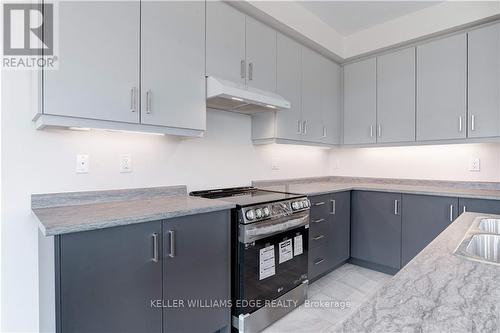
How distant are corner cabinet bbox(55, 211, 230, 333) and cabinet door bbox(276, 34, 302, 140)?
1.27 meters

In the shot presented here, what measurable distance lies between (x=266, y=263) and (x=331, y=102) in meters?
2.19

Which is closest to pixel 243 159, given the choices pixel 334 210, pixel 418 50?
pixel 334 210

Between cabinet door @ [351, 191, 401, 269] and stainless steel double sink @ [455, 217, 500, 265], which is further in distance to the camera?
cabinet door @ [351, 191, 401, 269]

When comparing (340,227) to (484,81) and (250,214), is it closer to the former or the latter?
(250,214)

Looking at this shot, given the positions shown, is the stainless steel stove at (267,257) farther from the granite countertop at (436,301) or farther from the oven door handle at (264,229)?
the granite countertop at (436,301)

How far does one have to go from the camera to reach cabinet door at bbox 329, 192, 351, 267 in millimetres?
2834

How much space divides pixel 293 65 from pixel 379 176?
69.9 inches

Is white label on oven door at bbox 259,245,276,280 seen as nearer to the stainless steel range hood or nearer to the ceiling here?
the stainless steel range hood

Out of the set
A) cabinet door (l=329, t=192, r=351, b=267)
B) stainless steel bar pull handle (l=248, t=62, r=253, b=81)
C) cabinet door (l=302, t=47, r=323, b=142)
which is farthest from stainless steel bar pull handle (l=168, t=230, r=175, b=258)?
cabinet door (l=302, t=47, r=323, b=142)

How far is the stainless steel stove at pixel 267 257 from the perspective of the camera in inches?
74.2

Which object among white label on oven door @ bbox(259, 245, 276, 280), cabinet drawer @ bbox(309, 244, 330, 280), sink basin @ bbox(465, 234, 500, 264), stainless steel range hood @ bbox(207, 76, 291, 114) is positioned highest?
stainless steel range hood @ bbox(207, 76, 291, 114)

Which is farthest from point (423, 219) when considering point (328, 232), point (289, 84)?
point (289, 84)

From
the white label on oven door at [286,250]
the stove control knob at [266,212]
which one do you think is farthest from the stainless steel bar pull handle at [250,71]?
the white label on oven door at [286,250]

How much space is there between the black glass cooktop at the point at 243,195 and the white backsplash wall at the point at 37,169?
0.16 metres
